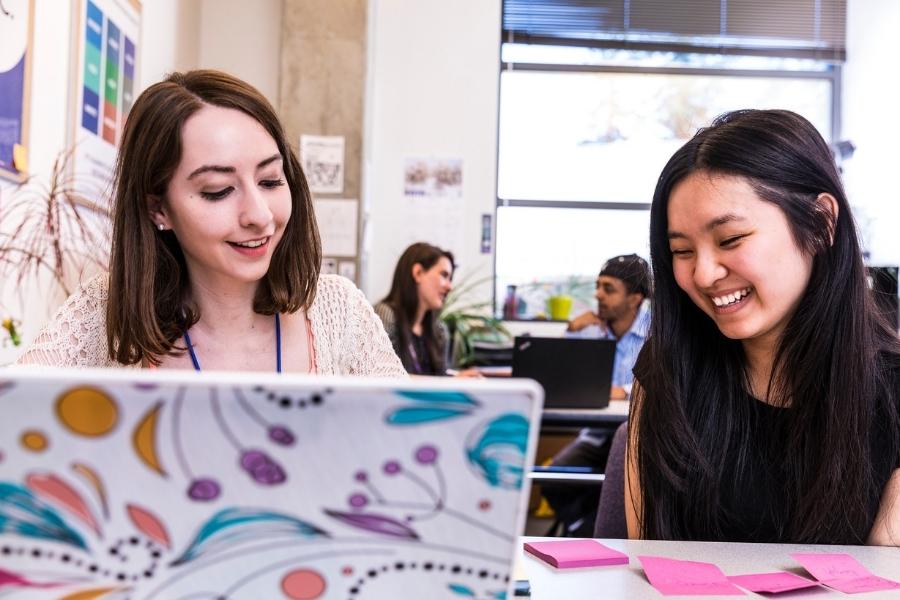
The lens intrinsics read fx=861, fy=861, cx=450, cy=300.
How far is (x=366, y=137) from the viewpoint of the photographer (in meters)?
4.62

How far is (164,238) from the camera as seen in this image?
1.47m

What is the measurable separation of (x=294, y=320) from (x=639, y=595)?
0.87 m

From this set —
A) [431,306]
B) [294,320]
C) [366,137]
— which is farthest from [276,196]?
[366,137]

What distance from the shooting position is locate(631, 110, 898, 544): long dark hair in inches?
49.6

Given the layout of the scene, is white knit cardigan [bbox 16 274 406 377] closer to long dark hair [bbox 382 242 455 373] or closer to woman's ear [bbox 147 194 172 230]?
woman's ear [bbox 147 194 172 230]

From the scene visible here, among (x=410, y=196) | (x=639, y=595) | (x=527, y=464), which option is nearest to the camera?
(x=527, y=464)

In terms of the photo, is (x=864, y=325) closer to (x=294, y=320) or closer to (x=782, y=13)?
(x=294, y=320)

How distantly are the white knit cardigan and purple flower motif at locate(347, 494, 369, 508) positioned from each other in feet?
3.42

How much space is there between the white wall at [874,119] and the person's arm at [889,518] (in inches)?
161

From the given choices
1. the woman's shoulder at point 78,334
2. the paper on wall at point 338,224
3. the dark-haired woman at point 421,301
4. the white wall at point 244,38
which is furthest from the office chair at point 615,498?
the white wall at point 244,38

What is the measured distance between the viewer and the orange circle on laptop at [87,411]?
474mm

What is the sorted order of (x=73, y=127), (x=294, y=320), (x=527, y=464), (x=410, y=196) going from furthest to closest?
1. (x=410, y=196)
2. (x=73, y=127)
3. (x=294, y=320)
4. (x=527, y=464)

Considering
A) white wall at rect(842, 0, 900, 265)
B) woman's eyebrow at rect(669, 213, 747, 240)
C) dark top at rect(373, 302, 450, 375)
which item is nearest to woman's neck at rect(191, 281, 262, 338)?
woman's eyebrow at rect(669, 213, 747, 240)

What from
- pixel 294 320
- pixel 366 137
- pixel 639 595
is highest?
pixel 366 137
